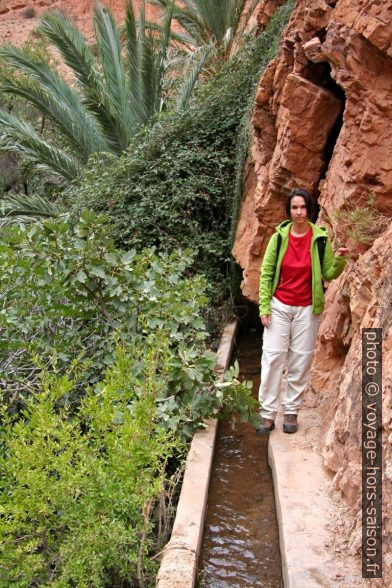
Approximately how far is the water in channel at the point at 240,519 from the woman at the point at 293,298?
0.95 feet

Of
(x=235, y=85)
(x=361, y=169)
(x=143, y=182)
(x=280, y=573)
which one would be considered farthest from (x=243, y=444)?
(x=235, y=85)

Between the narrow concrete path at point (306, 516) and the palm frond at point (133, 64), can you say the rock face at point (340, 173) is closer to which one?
the narrow concrete path at point (306, 516)

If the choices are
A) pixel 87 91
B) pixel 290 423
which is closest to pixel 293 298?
pixel 290 423

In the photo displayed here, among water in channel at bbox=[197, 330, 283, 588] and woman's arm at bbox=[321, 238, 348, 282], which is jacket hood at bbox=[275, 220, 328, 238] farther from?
water in channel at bbox=[197, 330, 283, 588]

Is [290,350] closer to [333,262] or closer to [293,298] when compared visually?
[293,298]

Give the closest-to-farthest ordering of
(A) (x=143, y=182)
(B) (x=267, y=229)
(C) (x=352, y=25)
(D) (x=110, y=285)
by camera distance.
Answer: (C) (x=352, y=25) → (D) (x=110, y=285) → (B) (x=267, y=229) → (A) (x=143, y=182)

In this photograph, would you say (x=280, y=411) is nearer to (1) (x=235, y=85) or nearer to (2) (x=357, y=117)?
(2) (x=357, y=117)

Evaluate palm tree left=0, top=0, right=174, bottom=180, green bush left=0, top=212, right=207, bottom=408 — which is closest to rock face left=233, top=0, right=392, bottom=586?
green bush left=0, top=212, right=207, bottom=408

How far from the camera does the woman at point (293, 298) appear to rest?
4543mm

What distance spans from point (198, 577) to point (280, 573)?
17.4 inches

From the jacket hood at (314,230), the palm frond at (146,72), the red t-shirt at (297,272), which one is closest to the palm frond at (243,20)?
the palm frond at (146,72)

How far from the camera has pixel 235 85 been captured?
9.07m

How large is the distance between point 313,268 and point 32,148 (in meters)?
7.23

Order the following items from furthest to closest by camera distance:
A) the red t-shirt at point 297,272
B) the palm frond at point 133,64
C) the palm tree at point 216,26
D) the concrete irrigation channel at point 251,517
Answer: the palm tree at point 216,26, the palm frond at point 133,64, the red t-shirt at point 297,272, the concrete irrigation channel at point 251,517
